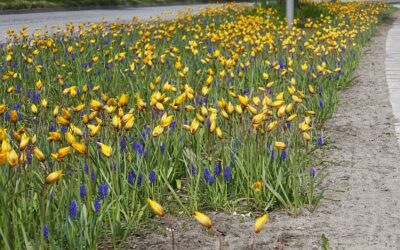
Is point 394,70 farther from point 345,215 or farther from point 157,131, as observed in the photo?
point 157,131

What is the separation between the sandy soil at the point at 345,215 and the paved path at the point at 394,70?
43 centimetres

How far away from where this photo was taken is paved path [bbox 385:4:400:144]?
6.16m

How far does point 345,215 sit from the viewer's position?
3.41 m

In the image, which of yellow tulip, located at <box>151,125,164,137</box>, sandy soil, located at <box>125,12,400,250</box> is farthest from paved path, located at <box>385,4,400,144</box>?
yellow tulip, located at <box>151,125,164,137</box>

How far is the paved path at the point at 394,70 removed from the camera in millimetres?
6164

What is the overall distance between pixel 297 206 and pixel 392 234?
0.55m

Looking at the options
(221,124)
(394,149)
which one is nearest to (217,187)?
(221,124)

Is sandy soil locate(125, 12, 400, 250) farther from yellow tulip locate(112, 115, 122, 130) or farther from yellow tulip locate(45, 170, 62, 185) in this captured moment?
yellow tulip locate(45, 170, 62, 185)

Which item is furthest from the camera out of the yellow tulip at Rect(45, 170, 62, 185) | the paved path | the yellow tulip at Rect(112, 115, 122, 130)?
the paved path

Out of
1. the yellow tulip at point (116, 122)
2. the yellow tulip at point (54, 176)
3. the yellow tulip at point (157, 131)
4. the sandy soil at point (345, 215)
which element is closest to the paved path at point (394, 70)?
the sandy soil at point (345, 215)

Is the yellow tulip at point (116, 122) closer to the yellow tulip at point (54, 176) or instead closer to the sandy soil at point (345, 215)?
the sandy soil at point (345, 215)

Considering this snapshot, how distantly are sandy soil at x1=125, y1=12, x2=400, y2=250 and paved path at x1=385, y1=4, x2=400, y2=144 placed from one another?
434 millimetres

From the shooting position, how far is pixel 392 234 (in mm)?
3141

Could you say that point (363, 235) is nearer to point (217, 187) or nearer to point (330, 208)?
point (330, 208)
